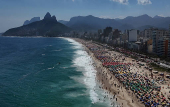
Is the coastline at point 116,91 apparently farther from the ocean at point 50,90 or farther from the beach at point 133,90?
the ocean at point 50,90

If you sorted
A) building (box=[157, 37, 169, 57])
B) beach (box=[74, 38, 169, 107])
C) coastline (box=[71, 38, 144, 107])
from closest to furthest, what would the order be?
beach (box=[74, 38, 169, 107]), coastline (box=[71, 38, 144, 107]), building (box=[157, 37, 169, 57])

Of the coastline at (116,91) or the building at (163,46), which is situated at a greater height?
the building at (163,46)

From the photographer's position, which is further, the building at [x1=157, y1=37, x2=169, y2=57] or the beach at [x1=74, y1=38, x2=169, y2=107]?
the building at [x1=157, y1=37, x2=169, y2=57]

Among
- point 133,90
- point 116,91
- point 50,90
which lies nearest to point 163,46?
point 133,90

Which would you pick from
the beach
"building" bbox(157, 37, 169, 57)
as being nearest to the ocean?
the beach

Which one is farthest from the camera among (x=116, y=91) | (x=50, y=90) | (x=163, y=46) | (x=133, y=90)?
(x=163, y=46)

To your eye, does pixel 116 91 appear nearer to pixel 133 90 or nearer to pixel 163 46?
pixel 133 90

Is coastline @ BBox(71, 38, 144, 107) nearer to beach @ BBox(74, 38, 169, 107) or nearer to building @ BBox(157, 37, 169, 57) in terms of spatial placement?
beach @ BBox(74, 38, 169, 107)

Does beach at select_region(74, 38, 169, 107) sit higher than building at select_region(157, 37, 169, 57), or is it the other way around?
building at select_region(157, 37, 169, 57)

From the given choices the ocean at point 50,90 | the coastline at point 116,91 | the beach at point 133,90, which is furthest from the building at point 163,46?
the ocean at point 50,90

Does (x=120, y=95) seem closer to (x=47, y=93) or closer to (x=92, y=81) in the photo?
(x=92, y=81)

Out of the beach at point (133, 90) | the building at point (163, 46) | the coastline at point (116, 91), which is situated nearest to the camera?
the beach at point (133, 90)
